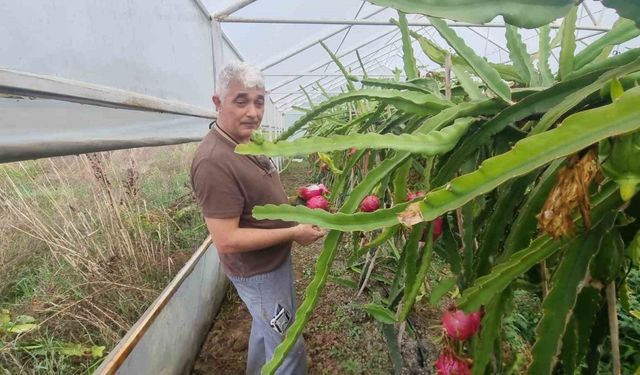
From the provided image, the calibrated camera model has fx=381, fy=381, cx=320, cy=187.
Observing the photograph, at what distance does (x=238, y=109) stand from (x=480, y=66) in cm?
70

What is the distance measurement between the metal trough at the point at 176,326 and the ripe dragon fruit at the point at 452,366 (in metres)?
0.77

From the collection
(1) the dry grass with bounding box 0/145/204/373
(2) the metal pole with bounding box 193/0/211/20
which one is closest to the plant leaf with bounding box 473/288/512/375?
(1) the dry grass with bounding box 0/145/204/373

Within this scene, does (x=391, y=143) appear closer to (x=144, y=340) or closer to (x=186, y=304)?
(x=144, y=340)

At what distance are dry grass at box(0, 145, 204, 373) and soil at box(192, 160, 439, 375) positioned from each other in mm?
354

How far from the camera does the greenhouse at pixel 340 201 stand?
0.33 m

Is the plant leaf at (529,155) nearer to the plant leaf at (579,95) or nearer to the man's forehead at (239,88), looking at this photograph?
the plant leaf at (579,95)

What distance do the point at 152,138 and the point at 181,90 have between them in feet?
2.05

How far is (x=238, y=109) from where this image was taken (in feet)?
3.36

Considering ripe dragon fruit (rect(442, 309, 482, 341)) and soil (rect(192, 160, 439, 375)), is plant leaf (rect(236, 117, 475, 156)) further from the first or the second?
soil (rect(192, 160, 439, 375))

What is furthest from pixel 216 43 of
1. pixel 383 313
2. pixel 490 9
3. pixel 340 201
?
pixel 490 9

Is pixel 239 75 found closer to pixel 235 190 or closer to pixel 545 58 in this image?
pixel 235 190

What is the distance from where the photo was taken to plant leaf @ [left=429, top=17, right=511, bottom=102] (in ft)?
1.42

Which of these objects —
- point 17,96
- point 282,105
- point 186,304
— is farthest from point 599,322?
point 282,105

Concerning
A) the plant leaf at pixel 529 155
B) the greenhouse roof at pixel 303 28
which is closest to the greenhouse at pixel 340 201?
the plant leaf at pixel 529 155
